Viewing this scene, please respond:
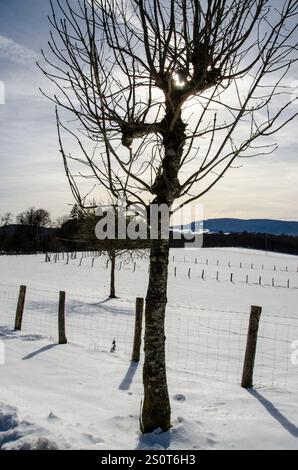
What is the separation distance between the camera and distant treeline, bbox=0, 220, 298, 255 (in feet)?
96.1

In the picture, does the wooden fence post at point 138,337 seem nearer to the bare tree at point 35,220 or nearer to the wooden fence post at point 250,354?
the wooden fence post at point 250,354

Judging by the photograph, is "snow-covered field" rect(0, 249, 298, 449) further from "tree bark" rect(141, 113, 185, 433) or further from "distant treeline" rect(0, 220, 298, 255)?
"distant treeline" rect(0, 220, 298, 255)

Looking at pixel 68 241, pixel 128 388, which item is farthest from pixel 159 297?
pixel 68 241

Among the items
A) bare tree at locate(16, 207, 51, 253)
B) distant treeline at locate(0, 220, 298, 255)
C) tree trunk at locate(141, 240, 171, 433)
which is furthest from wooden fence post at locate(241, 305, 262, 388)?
bare tree at locate(16, 207, 51, 253)

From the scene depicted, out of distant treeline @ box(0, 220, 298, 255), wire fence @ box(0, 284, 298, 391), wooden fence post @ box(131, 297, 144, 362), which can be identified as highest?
distant treeline @ box(0, 220, 298, 255)

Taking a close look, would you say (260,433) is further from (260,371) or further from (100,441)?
(260,371)

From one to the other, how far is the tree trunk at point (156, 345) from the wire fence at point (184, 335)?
3.12m

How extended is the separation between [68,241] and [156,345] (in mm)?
66976

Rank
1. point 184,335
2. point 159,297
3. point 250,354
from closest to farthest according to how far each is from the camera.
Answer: point 159,297 < point 250,354 < point 184,335

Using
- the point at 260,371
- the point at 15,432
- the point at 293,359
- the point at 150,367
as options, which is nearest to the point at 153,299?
the point at 150,367

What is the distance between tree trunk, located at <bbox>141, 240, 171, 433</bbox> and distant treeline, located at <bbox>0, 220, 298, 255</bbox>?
7.97m

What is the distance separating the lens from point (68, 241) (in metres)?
69.6

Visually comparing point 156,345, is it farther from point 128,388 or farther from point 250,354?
point 250,354
